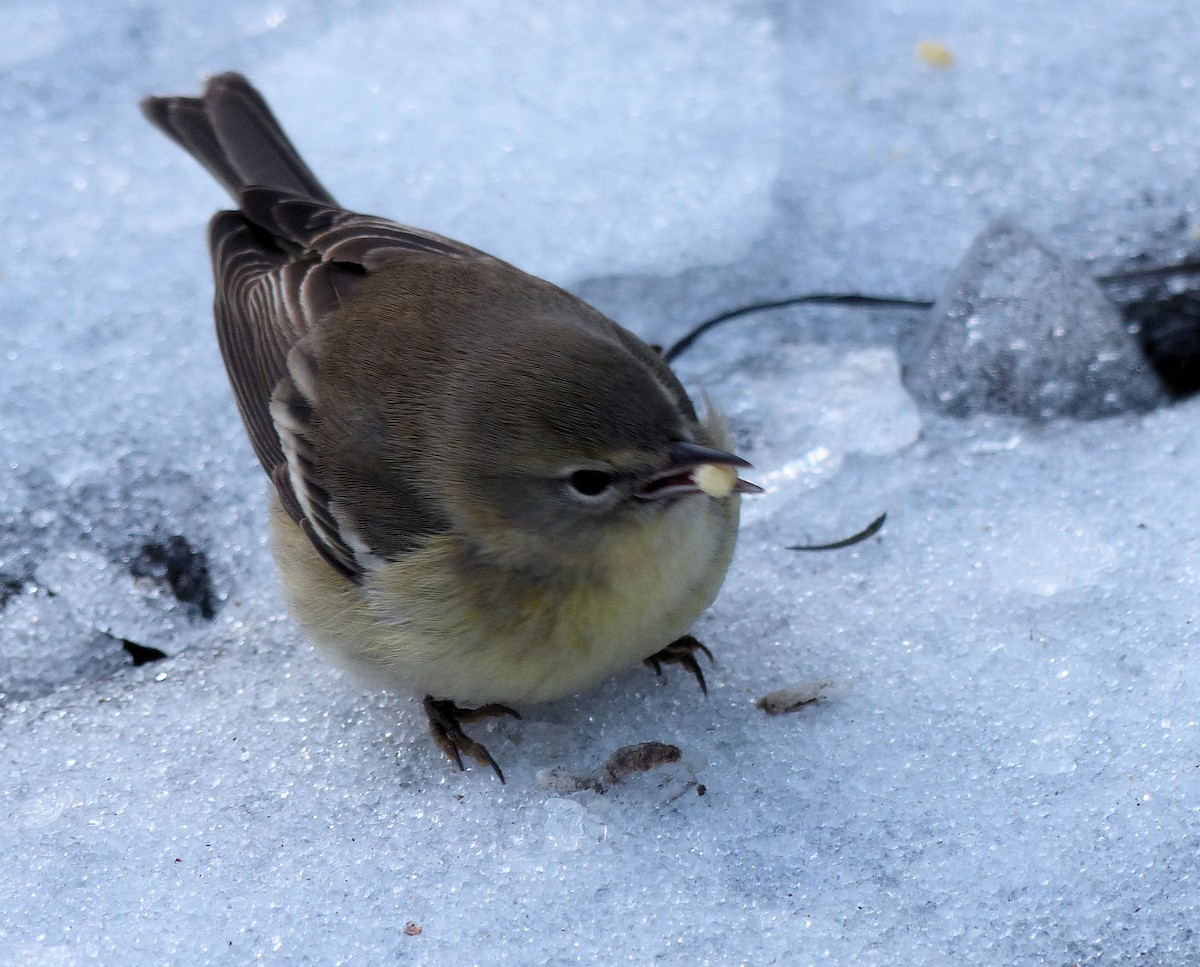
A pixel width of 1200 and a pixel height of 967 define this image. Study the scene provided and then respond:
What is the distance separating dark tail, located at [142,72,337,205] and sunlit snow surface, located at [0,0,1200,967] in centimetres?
45

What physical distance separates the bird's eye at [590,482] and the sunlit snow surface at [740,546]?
60 cm

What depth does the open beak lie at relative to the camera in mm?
2377

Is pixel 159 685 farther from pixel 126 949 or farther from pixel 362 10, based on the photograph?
pixel 362 10

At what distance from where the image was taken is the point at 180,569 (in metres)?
3.29

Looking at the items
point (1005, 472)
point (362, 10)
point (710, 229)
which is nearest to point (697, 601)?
point (1005, 472)

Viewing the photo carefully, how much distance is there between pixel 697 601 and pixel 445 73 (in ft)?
8.76

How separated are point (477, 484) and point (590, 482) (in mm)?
231

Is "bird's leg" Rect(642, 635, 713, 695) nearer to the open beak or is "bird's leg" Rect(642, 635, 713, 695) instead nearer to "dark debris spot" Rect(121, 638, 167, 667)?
the open beak

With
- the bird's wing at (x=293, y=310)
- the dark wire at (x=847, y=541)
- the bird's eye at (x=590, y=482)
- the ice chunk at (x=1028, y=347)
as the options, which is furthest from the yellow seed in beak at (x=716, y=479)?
the ice chunk at (x=1028, y=347)

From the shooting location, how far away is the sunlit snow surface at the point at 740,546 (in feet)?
8.01

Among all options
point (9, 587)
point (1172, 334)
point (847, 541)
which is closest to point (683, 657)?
point (847, 541)

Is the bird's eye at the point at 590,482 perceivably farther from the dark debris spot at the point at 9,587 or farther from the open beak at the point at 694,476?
the dark debris spot at the point at 9,587

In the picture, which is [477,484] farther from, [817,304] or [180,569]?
[817,304]

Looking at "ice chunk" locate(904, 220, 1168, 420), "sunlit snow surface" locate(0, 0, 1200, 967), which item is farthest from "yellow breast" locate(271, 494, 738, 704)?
Answer: "ice chunk" locate(904, 220, 1168, 420)
